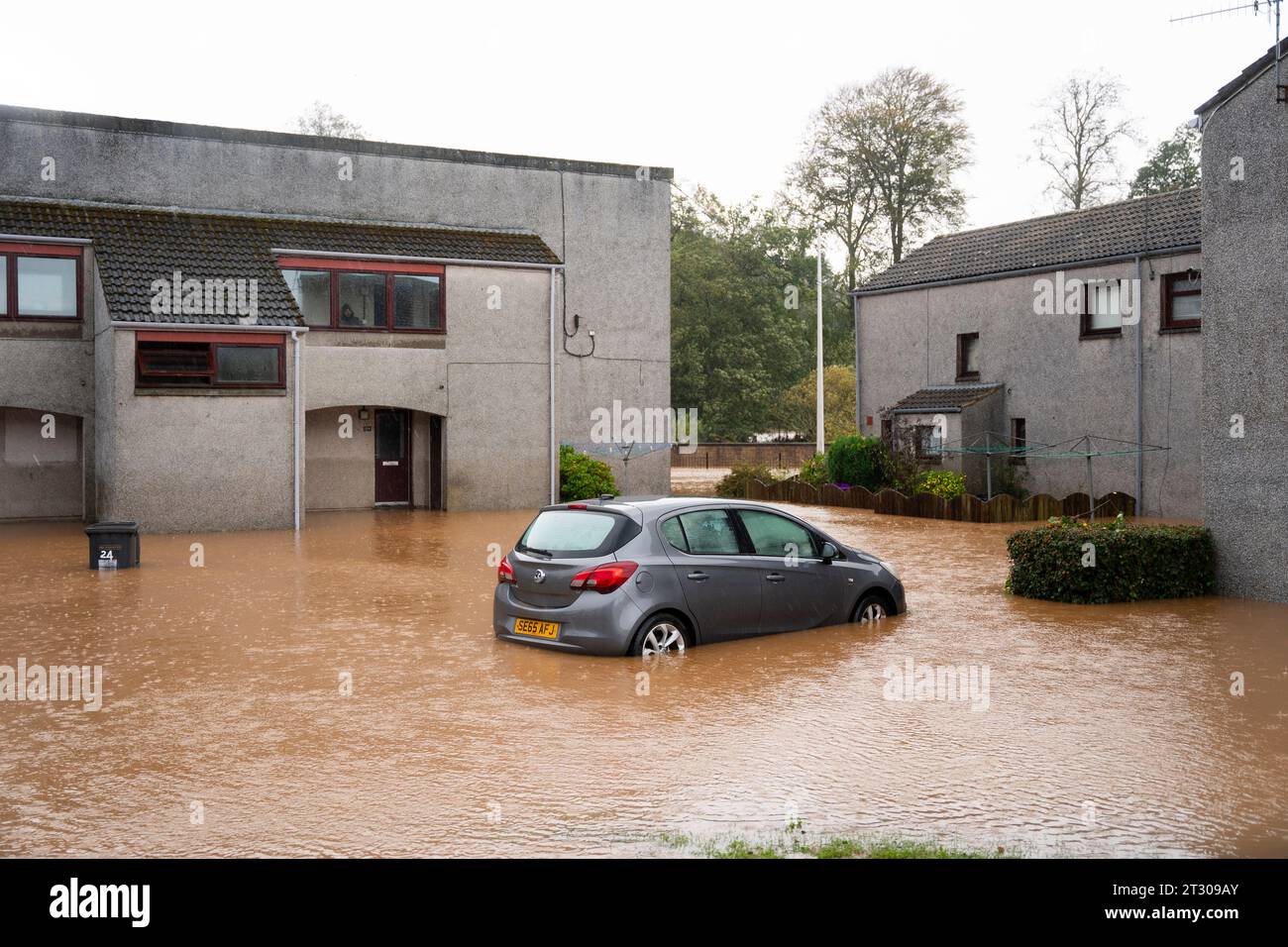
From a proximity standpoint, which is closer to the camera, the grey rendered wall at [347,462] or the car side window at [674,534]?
the car side window at [674,534]

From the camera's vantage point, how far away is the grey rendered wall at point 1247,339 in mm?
15258

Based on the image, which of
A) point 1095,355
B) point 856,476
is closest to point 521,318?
point 856,476

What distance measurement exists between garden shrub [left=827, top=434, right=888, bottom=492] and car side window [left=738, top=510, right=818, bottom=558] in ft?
68.5

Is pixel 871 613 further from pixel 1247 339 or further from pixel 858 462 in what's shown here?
pixel 858 462

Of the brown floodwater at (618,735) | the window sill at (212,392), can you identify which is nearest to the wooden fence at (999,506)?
the brown floodwater at (618,735)

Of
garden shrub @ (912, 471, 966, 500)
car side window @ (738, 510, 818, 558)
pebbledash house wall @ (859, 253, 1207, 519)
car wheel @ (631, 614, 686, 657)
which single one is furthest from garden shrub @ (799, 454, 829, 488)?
car wheel @ (631, 614, 686, 657)

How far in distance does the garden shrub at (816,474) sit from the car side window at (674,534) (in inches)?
929

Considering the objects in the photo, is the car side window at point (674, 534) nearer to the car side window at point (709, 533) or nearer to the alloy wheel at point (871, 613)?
the car side window at point (709, 533)

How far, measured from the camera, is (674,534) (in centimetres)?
1199

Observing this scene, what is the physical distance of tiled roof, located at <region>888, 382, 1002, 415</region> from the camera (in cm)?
3291

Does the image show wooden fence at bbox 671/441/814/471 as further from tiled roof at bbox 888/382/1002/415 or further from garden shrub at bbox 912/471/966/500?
garden shrub at bbox 912/471/966/500

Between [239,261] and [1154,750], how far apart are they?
22.4 metres

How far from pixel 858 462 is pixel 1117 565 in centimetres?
A: 1829

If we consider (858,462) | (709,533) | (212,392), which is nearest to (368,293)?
(212,392)
